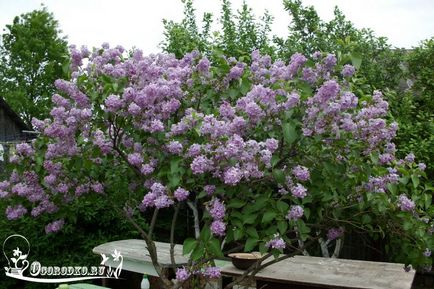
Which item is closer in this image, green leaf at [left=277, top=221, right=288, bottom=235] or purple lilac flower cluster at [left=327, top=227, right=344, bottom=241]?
green leaf at [left=277, top=221, right=288, bottom=235]

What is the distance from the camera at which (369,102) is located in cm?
327

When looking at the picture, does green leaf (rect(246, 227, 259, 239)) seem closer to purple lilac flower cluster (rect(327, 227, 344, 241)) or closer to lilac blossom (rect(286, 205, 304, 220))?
lilac blossom (rect(286, 205, 304, 220))

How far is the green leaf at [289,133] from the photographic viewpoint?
2.70m

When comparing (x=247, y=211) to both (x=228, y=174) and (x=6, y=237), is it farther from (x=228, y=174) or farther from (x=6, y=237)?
(x=6, y=237)

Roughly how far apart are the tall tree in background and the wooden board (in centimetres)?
1987

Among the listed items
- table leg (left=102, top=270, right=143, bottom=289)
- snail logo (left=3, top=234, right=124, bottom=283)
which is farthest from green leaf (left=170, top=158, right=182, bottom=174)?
table leg (left=102, top=270, right=143, bottom=289)

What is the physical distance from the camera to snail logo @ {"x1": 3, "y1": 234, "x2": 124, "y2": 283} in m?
5.54

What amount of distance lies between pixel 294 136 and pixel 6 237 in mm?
4100

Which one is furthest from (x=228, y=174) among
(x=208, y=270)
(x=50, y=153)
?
(x=50, y=153)

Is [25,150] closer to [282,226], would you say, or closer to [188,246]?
[188,246]

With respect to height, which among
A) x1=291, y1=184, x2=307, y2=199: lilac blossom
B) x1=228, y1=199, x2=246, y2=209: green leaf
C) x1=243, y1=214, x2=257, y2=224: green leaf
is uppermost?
x1=291, y1=184, x2=307, y2=199: lilac blossom

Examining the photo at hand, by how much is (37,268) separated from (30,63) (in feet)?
65.4

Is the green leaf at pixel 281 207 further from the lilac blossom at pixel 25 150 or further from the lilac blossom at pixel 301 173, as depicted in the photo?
the lilac blossom at pixel 25 150

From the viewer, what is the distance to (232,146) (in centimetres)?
270
